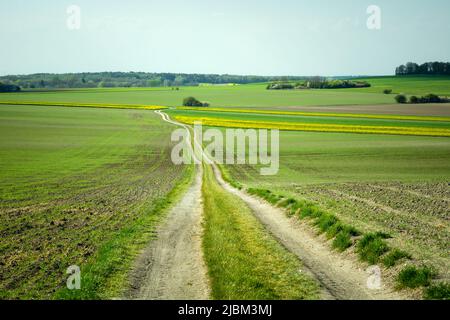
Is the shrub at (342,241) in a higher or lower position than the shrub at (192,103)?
lower

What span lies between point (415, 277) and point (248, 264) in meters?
4.52

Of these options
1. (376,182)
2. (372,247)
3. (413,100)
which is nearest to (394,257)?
(372,247)

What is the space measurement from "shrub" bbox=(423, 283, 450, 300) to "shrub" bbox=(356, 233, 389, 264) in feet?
8.09

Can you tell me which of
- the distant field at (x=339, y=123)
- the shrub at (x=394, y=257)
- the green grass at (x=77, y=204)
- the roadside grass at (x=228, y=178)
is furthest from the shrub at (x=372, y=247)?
the distant field at (x=339, y=123)

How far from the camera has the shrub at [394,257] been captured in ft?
38.5

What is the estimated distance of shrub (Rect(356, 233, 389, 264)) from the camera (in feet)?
40.9

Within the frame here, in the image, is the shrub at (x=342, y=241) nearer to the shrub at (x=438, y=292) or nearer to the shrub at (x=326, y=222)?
the shrub at (x=326, y=222)

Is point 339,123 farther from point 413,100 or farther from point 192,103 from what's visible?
point 192,103

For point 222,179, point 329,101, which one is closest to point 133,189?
point 222,179

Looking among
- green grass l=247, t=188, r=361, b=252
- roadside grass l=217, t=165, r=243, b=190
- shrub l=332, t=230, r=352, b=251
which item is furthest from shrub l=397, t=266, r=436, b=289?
roadside grass l=217, t=165, r=243, b=190

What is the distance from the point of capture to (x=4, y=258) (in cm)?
1492

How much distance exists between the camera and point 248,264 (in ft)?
41.9

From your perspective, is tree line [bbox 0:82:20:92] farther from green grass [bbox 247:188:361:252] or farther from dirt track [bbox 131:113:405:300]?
dirt track [bbox 131:113:405:300]

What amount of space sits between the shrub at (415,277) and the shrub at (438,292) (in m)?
0.31
